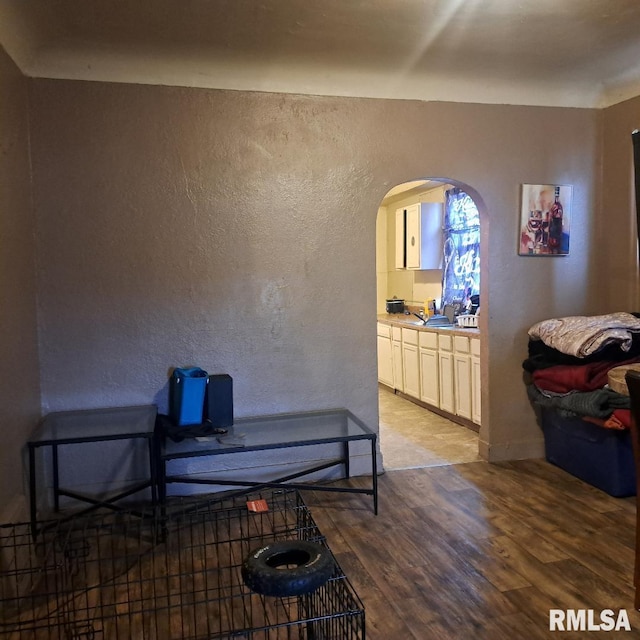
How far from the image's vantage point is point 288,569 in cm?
149

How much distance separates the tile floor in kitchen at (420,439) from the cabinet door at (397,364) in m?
0.32

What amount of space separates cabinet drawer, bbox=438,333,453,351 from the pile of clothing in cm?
115

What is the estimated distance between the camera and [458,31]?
2885 millimetres

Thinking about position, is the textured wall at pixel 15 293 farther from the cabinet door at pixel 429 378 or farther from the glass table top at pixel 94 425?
the cabinet door at pixel 429 378

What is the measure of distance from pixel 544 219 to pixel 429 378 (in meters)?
1.93

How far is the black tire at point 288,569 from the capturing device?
1436mm

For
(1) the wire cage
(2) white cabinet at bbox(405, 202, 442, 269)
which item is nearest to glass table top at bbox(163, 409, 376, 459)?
(1) the wire cage

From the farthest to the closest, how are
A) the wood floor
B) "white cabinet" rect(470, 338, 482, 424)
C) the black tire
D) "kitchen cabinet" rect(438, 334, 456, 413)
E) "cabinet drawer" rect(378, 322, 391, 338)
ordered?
"cabinet drawer" rect(378, 322, 391, 338) < "kitchen cabinet" rect(438, 334, 456, 413) < "white cabinet" rect(470, 338, 482, 424) < the wood floor < the black tire

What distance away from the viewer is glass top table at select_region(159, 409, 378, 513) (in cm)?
286

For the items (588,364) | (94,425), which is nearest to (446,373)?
(588,364)

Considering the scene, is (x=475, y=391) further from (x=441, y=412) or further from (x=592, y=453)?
(x=592, y=453)

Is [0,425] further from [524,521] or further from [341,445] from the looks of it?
[524,521]

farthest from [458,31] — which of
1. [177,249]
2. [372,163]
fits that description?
[177,249]

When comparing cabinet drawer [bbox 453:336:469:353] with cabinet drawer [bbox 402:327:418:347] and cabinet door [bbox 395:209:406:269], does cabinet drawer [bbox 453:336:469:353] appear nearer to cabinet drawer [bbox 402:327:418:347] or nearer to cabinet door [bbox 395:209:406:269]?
cabinet drawer [bbox 402:327:418:347]
